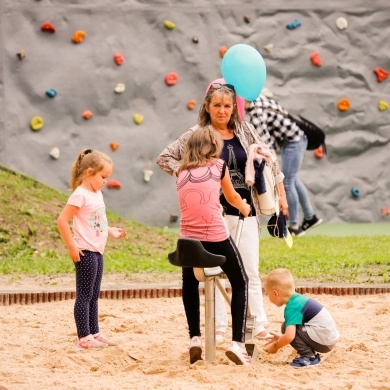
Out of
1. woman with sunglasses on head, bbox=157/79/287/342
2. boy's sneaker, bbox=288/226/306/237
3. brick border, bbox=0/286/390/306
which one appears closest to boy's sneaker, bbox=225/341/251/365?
woman with sunglasses on head, bbox=157/79/287/342

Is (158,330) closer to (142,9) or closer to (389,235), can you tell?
(389,235)

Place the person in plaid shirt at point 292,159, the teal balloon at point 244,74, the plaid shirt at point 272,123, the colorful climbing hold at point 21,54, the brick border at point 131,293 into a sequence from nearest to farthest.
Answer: the teal balloon at point 244,74 → the brick border at point 131,293 → the plaid shirt at point 272,123 → the person in plaid shirt at point 292,159 → the colorful climbing hold at point 21,54

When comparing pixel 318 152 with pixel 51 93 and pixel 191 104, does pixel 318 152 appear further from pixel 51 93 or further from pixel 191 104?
pixel 51 93

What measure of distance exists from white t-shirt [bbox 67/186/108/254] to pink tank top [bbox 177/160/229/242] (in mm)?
711

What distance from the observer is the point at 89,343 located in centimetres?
603

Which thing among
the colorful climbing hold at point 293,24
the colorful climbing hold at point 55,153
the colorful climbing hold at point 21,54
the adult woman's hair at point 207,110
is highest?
the colorful climbing hold at point 293,24

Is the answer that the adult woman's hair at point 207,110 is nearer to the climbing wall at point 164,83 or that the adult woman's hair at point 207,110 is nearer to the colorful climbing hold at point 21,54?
the climbing wall at point 164,83

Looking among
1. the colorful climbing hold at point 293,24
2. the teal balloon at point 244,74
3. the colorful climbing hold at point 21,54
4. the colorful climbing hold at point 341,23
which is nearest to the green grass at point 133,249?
the colorful climbing hold at point 21,54

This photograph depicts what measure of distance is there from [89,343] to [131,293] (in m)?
1.95

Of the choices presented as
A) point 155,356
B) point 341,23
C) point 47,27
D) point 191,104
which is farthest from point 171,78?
point 155,356

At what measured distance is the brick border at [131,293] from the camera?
7724mm

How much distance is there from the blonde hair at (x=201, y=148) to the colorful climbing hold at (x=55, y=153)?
750 centimetres

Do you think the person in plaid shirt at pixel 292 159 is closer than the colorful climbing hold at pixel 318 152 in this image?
Yes

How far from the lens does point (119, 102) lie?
43.0 ft
